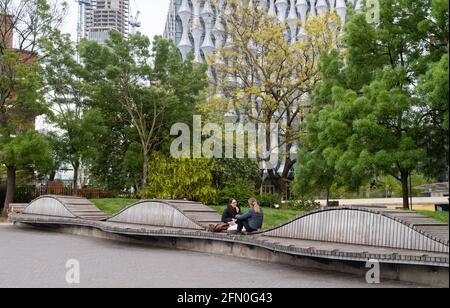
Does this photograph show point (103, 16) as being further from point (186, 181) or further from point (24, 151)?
point (186, 181)

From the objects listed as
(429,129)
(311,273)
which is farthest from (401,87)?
(311,273)

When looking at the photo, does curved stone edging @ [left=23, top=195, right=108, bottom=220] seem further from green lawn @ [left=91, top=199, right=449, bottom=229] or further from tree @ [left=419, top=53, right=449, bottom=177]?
tree @ [left=419, top=53, right=449, bottom=177]

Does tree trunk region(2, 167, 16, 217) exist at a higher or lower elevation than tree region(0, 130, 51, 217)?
lower

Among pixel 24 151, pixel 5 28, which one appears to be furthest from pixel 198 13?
pixel 24 151

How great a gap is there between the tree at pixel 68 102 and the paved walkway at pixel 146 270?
49.6ft

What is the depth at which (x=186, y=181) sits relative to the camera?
26438mm

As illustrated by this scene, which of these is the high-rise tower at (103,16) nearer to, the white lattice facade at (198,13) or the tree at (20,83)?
the white lattice facade at (198,13)

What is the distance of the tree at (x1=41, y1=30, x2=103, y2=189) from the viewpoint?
29750 mm

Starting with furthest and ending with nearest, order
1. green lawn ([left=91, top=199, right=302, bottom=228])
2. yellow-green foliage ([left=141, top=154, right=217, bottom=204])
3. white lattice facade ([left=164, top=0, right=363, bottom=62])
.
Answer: white lattice facade ([left=164, top=0, right=363, bottom=62]) → yellow-green foliage ([left=141, top=154, right=217, bottom=204]) → green lawn ([left=91, top=199, right=302, bottom=228])

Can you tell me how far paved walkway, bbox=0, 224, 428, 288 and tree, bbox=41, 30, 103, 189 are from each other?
1513 cm

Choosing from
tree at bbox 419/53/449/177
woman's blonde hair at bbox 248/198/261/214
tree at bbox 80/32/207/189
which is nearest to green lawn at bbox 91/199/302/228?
tree at bbox 80/32/207/189

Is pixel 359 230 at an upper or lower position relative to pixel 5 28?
lower

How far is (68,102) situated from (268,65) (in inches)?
468
